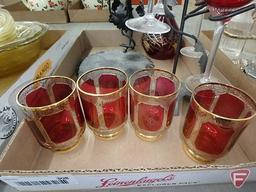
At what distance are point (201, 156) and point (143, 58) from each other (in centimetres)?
36

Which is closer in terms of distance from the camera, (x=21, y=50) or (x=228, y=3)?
(x=228, y=3)

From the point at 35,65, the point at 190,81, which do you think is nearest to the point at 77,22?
the point at 35,65

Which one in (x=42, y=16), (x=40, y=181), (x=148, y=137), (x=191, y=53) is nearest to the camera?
(x=40, y=181)

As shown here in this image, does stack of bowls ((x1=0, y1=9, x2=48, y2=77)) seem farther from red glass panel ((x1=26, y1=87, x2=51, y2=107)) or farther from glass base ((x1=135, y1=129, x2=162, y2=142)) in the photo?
glass base ((x1=135, y1=129, x2=162, y2=142))

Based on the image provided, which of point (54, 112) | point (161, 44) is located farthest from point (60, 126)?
point (161, 44)

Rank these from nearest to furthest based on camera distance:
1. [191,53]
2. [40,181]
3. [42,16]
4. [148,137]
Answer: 1. [40,181]
2. [148,137]
3. [191,53]
4. [42,16]

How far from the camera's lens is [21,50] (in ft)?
1.67

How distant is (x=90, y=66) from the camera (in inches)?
23.7

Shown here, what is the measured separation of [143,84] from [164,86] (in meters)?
0.04

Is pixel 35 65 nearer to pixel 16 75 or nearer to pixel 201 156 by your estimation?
pixel 16 75

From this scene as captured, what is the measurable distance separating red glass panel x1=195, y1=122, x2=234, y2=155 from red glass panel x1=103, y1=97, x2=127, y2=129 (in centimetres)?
14

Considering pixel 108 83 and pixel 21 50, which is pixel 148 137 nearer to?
pixel 108 83

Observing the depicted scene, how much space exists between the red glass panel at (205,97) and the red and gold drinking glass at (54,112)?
8.1 inches

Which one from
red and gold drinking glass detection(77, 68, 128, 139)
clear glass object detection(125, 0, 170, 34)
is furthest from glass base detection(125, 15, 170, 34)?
red and gold drinking glass detection(77, 68, 128, 139)
